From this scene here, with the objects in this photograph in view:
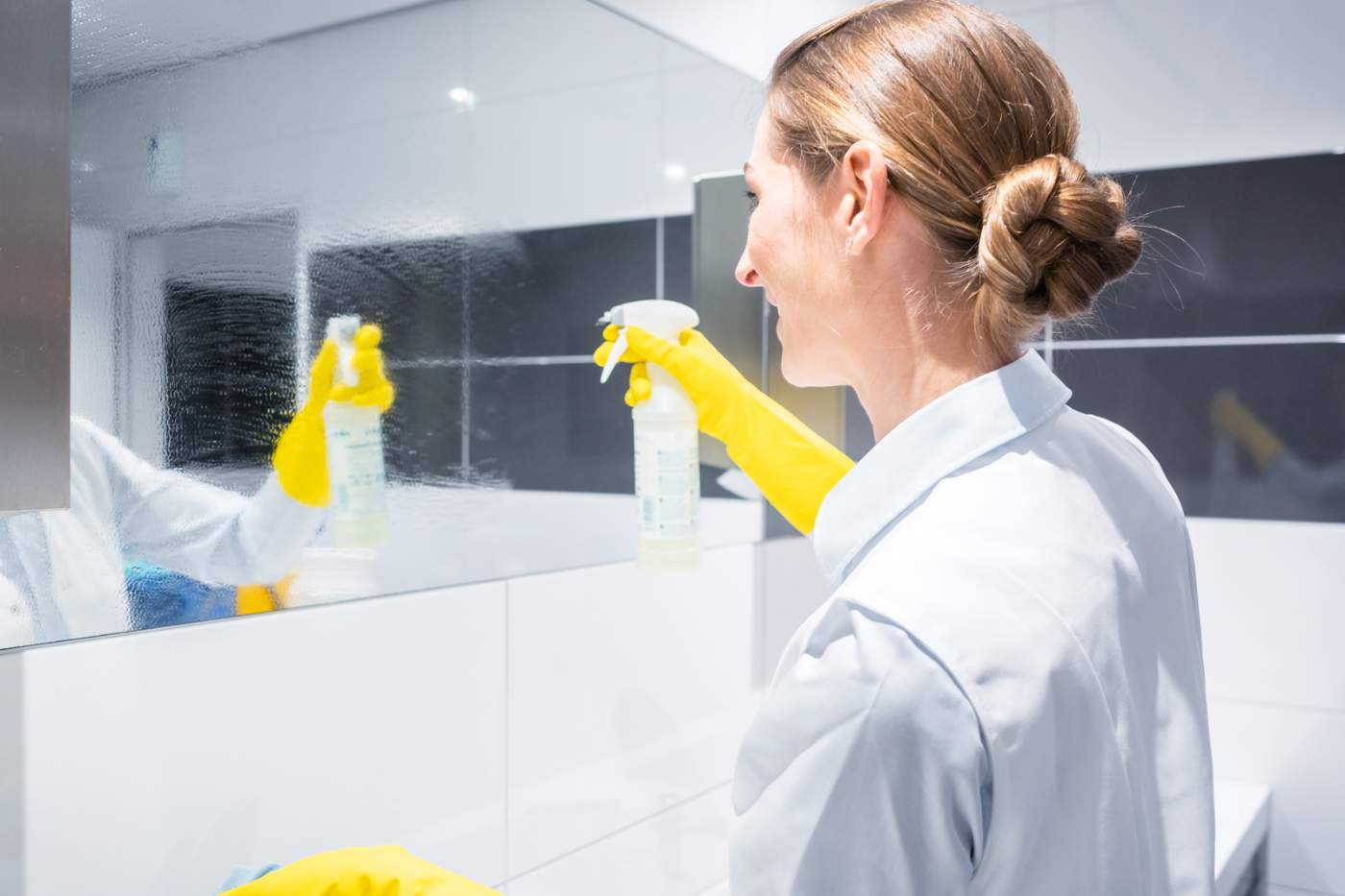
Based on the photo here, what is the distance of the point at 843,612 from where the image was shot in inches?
20.7

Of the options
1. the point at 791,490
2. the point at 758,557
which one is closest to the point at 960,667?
the point at 791,490

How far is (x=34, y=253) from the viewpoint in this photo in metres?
0.57

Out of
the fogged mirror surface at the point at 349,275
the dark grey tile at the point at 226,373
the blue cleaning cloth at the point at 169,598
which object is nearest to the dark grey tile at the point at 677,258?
the fogged mirror surface at the point at 349,275

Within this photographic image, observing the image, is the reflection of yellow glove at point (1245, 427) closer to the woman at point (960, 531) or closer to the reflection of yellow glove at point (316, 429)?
the woman at point (960, 531)

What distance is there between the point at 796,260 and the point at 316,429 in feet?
1.61

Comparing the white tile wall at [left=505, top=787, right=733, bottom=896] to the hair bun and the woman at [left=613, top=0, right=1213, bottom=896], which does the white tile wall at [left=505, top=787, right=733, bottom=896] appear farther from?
the hair bun

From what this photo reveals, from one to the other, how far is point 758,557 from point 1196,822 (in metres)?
1.09

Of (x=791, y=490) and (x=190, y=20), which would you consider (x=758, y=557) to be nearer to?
(x=791, y=490)

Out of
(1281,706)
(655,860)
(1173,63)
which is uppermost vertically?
(1173,63)

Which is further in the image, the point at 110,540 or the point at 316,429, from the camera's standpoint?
the point at 316,429

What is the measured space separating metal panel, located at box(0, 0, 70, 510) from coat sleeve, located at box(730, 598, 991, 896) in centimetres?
43

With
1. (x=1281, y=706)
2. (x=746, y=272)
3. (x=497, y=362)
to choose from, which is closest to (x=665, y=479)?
(x=497, y=362)

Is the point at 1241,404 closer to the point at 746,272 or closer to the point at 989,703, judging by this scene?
the point at 746,272

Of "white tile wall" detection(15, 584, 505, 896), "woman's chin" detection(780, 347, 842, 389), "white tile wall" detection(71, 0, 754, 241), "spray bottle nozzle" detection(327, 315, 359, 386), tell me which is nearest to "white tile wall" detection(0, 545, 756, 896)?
"white tile wall" detection(15, 584, 505, 896)
